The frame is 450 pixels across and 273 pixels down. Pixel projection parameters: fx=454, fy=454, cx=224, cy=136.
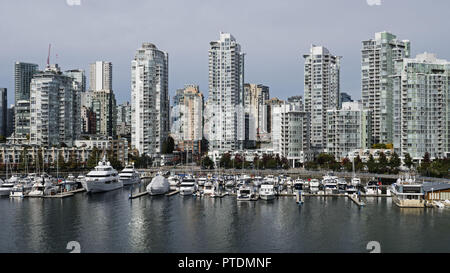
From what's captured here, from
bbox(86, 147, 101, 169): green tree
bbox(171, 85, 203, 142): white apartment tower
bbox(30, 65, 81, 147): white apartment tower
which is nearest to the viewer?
bbox(86, 147, 101, 169): green tree

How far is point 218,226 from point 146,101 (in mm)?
82255

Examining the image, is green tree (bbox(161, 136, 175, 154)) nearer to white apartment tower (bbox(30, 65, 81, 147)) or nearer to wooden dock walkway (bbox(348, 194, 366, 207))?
white apartment tower (bbox(30, 65, 81, 147))

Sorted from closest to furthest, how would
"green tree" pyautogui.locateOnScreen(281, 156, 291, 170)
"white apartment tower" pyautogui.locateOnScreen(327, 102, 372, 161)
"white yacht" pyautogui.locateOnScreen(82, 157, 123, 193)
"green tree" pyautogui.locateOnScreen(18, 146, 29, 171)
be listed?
"white yacht" pyautogui.locateOnScreen(82, 157, 123, 193) < "green tree" pyautogui.locateOnScreen(18, 146, 29, 171) < "green tree" pyautogui.locateOnScreen(281, 156, 291, 170) < "white apartment tower" pyautogui.locateOnScreen(327, 102, 372, 161)

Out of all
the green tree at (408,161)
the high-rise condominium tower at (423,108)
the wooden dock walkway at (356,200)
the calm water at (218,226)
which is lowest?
the calm water at (218,226)

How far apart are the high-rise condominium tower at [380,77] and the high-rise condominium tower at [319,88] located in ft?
27.6

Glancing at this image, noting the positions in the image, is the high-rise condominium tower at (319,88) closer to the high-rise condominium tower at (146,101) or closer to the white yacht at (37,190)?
the high-rise condominium tower at (146,101)

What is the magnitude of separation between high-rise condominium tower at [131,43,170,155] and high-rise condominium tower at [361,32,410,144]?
168ft

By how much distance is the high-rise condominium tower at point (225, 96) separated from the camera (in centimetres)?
11050

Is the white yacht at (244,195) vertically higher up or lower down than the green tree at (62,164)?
lower down

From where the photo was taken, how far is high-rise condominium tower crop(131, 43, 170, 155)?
110 m

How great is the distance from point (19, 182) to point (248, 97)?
311ft

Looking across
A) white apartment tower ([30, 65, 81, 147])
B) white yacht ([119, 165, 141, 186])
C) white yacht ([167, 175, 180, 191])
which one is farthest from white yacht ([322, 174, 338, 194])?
white apartment tower ([30, 65, 81, 147])

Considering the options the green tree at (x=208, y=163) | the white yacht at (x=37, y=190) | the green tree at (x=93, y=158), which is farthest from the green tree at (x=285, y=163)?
the white yacht at (x=37, y=190)

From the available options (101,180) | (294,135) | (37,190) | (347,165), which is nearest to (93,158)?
(101,180)
